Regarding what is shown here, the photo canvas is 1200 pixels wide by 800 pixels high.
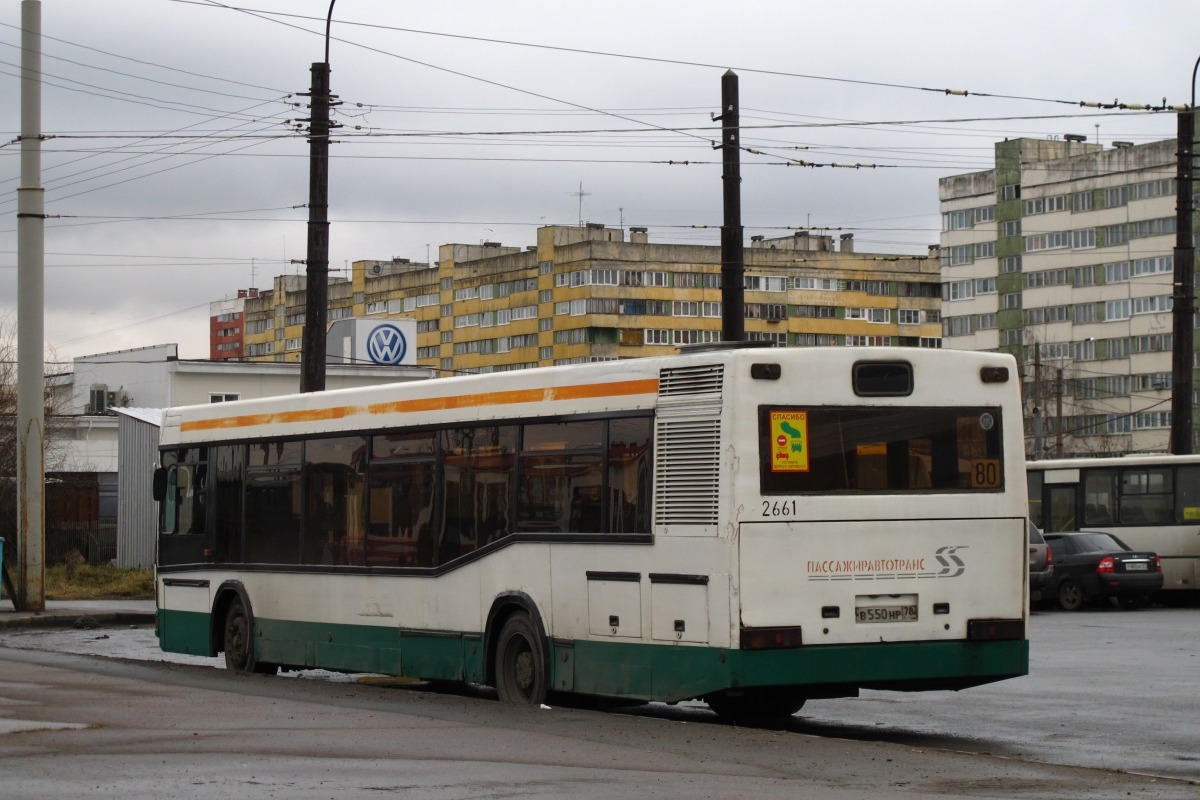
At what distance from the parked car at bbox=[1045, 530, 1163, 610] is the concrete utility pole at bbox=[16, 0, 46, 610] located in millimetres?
17263

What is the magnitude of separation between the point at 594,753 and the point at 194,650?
33.6ft

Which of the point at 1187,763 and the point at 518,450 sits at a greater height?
the point at 518,450

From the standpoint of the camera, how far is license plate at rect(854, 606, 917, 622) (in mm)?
13477

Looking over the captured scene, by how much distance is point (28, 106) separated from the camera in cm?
2920

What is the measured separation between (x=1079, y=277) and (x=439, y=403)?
355ft

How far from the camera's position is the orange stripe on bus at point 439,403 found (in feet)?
47.0

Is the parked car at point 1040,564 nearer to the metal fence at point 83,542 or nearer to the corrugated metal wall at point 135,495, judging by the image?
the corrugated metal wall at point 135,495

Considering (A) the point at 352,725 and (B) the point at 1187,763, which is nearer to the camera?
(B) the point at 1187,763

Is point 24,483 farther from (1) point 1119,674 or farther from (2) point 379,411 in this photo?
(1) point 1119,674

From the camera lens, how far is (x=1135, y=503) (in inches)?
1478

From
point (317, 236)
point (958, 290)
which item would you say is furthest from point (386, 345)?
point (958, 290)

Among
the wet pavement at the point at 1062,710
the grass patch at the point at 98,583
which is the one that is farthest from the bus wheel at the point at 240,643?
the grass patch at the point at 98,583

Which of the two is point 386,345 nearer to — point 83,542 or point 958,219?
point 83,542

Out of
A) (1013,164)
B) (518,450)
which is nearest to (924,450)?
(518,450)
